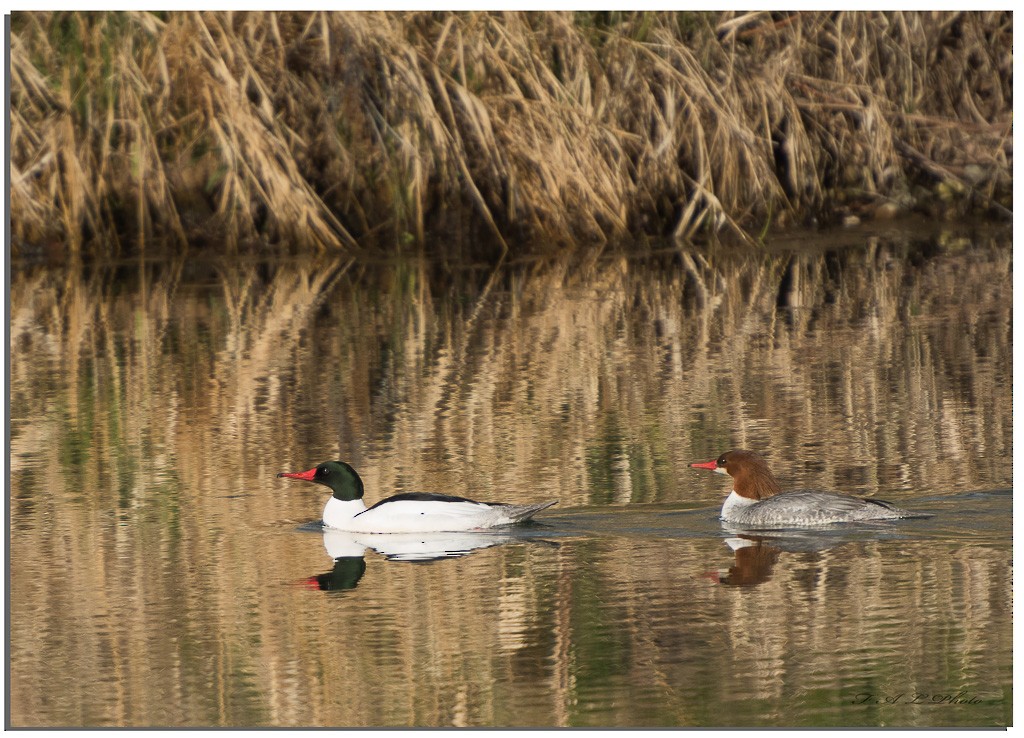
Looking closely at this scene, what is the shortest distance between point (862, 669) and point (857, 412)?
4.12 metres

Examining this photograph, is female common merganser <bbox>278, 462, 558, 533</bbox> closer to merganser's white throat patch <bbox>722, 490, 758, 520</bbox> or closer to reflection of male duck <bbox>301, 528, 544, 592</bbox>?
reflection of male duck <bbox>301, 528, 544, 592</bbox>

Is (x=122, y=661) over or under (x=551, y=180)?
under

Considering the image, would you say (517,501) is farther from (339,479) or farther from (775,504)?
(775,504)

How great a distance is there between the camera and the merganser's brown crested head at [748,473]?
7938 mm

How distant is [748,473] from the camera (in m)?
7.98

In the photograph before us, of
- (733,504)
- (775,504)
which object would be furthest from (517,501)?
(775,504)

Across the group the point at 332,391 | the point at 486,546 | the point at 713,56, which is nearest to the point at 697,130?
the point at 713,56

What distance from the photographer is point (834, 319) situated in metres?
13.1

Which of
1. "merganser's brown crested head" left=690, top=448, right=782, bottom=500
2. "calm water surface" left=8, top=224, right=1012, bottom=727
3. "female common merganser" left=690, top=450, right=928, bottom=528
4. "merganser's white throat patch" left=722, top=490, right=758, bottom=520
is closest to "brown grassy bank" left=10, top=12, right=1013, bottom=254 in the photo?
"calm water surface" left=8, top=224, right=1012, bottom=727

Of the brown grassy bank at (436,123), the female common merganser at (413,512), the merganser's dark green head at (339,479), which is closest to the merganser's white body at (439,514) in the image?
the female common merganser at (413,512)

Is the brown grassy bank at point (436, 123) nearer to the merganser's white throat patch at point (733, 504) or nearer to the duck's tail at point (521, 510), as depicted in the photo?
the merganser's white throat patch at point (733, 504)

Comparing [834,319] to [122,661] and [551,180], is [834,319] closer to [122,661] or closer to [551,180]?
→ [551,180]

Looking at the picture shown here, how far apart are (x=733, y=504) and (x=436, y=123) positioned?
28.2 ft

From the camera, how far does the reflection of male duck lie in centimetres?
731
